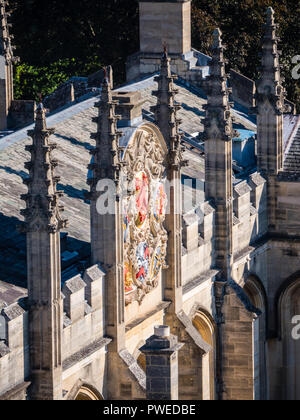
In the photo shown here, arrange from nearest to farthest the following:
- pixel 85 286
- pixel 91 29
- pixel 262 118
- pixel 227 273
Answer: pixel 85 286
pixel 227 273
pixel 262 118
pixel 91 29

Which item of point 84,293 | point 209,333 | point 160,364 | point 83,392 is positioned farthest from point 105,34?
point 160,364

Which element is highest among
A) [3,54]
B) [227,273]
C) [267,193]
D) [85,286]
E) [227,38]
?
[227,38]

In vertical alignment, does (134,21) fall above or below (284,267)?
above

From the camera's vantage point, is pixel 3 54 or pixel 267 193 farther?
pixel 3 54

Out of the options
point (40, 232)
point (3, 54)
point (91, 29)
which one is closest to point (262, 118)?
point (3, 54)

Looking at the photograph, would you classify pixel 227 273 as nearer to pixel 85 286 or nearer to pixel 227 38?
pixel 85 286

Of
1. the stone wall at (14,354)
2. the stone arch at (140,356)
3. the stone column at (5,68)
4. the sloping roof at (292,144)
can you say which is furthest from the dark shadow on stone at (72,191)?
the stone column at (5,68)

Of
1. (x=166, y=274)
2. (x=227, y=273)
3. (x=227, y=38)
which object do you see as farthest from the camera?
(x=227, y=38)

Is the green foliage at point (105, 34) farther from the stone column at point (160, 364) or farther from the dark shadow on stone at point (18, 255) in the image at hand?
the stone column at point (160, 364)

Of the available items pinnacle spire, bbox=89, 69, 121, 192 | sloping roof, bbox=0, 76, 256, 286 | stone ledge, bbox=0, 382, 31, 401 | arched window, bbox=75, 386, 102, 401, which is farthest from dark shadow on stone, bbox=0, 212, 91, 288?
stone ledge, bbox=0, 382, 31, 401
